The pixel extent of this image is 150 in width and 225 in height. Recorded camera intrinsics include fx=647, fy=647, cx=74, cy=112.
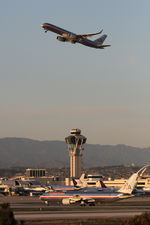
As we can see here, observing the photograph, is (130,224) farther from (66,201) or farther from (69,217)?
(66,201)

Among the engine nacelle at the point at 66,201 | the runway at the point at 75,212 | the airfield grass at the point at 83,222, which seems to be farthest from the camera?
the engine nacelle at the point at 66,201

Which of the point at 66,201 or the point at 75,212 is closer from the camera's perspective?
the point at 75,212

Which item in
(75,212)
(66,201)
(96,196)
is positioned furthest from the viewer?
(66,201)

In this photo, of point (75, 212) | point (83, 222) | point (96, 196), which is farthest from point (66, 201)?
point (83, 222)

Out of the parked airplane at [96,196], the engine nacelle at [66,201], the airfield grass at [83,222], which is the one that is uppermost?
the parked airplane at [96,196]

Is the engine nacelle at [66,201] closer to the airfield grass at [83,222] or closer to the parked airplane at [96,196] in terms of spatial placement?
the parked airplane at [96,196]

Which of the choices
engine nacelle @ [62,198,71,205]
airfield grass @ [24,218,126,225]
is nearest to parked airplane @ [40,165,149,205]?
engine nacelle @ [62,198,71,205]

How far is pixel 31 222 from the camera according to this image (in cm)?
10088

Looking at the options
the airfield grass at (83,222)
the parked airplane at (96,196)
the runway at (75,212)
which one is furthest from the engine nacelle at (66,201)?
the airfield grass at (83,222)

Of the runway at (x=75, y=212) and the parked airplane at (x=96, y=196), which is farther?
the parked airplane at (x=96, y=196)

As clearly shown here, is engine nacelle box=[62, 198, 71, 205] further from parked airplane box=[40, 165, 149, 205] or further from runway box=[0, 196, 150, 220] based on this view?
runway box=[0, 196, 150, 220]

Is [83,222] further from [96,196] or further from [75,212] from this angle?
[96,196]

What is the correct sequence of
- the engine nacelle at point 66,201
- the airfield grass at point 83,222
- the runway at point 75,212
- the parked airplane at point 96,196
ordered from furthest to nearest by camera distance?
the engine nacelle at point 66,201 → the parked airplane at point 96,196 → the runway at point 75,212 → the airfield grass at point 83,222

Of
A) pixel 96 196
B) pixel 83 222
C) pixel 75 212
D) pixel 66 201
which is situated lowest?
pixel 83 222
